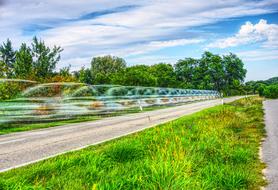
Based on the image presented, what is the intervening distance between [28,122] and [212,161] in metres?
11.8

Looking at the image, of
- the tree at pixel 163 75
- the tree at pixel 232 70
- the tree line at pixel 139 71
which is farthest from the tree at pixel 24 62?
the tree at pixel 232 70

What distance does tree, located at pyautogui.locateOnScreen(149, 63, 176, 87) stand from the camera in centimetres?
8393

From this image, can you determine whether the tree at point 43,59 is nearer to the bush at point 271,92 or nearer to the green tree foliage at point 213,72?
the bush at point 271,92

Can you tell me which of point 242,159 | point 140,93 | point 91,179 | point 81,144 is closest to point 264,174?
point 242,159

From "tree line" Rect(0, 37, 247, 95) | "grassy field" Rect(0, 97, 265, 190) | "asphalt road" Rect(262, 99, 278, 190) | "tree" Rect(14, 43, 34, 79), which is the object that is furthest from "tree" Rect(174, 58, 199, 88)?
"grassy field" Rect(0, 97, 265, 190)

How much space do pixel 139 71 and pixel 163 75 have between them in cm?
4800

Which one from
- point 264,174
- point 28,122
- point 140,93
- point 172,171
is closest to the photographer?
point 172,171

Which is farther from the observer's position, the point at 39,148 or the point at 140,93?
the point at 140,93

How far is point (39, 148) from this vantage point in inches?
378

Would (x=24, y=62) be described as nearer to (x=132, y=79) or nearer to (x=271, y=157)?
(x=132, y=79)

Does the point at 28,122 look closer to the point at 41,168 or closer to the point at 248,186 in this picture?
the point at 41,168

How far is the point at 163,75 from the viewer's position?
289 feet

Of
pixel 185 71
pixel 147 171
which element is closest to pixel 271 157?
pixel 147 171

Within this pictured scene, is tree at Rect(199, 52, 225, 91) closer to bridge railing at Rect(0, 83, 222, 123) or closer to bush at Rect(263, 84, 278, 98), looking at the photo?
bush at Rect(263, 84, 278, 98)
